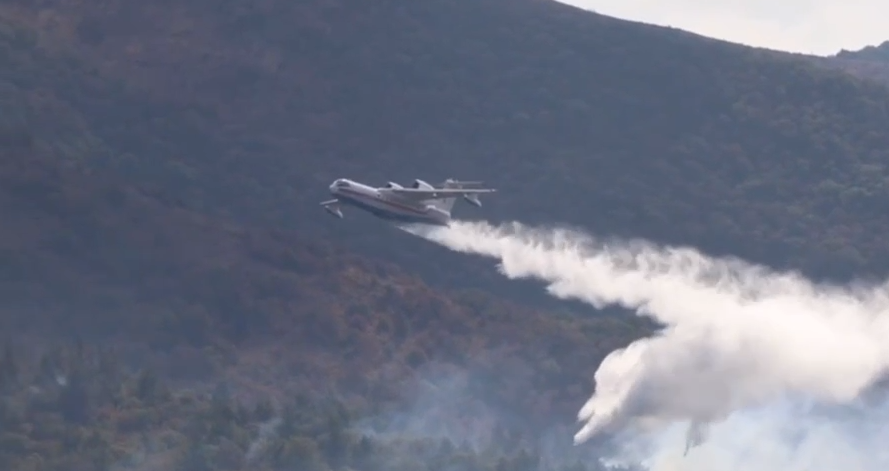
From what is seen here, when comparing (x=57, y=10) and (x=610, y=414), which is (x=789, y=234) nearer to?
(x=610, y=414)

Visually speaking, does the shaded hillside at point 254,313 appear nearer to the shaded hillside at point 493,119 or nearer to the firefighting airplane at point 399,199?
the shaded hillside at point 493,119

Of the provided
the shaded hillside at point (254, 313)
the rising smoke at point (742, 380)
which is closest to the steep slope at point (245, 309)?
the shaded hillside at point (254, 313)

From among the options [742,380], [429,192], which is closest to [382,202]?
[429,192]

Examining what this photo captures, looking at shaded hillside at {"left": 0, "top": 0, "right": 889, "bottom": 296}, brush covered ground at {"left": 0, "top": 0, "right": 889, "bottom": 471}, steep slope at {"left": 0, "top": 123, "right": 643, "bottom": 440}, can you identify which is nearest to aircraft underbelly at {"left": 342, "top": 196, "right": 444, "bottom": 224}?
brush covered ground at {"left": 0, "top": 0, "right": 889, "bottom": 471}

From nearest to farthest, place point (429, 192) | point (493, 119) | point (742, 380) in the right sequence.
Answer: point (742, 380)
point (429, 192)
point (493, 119)

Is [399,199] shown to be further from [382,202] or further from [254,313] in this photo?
[254,313]

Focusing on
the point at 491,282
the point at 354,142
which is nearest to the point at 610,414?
the point at 491,282
